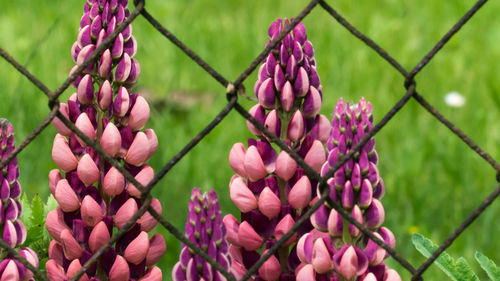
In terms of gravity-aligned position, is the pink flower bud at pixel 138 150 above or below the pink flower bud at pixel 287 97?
below

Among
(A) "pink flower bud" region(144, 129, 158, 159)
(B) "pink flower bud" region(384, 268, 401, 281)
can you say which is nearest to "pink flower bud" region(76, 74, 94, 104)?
(A) "pink flower bud" region(144, 129, 158, 159)

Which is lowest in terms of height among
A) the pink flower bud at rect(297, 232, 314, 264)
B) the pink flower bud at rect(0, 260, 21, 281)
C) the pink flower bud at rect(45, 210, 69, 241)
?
the pink flower bud at rect(0, 260, 21, 281)

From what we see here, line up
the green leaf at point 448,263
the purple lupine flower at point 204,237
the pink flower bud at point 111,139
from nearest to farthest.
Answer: the purple lupine flower at point 204,237 < the pink flower bud at point 111,139 < the green leaf at point 448,263

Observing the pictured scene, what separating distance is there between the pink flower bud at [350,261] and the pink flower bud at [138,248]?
300 mm

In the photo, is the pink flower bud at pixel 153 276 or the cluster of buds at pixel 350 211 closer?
the cluster of buds at pixel 350 211

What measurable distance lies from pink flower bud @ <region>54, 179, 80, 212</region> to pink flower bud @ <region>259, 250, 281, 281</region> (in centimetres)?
31

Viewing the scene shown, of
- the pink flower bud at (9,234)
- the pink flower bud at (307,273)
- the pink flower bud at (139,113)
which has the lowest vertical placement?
the pink flower bud at (9,234)

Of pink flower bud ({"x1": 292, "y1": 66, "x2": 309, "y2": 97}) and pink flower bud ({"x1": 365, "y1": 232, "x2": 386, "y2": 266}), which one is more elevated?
pink flower bud ({"x1": 292, "y1": 66, "x2": 309, "y2": 97})

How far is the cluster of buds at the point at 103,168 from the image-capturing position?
1.32 meters

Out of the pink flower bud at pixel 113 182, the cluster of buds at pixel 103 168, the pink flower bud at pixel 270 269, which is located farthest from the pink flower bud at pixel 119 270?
the pink flower bud at pixel 270 269

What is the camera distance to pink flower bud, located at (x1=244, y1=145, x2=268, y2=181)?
1.34 m

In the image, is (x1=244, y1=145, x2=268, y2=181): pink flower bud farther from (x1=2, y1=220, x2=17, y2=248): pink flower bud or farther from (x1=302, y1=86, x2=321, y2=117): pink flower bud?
(x1=2, y1=220, x2=17, y2=248): pink flower bud

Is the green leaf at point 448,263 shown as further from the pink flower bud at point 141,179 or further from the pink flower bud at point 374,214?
the pink flower bud at point 141,179

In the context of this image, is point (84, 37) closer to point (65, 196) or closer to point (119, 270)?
point (65, 196)
